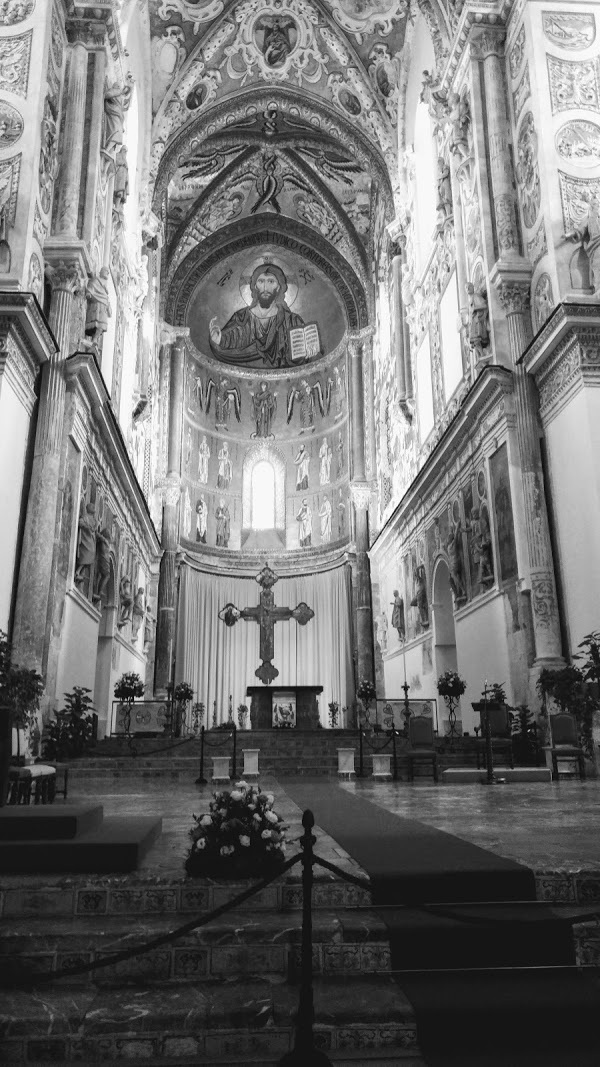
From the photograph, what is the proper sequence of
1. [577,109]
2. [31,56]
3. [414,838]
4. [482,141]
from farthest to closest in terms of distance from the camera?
1. [482,141]
2. [577,109]
3. [31,56]
4. [414,838]

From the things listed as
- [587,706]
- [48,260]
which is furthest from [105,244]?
[587,706]

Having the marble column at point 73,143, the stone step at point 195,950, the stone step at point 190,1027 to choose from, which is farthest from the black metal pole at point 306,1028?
the marble column at point 73,143

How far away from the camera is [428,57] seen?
2441 cm

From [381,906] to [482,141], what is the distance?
17.6 m

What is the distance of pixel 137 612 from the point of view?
86.6 ft

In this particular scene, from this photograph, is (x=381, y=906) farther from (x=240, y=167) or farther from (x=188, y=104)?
(x=240, y=167)

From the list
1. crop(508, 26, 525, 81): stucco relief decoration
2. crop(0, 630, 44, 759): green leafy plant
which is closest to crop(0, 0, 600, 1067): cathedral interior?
crop(508, 26, 525, 81): stucco relief decoration

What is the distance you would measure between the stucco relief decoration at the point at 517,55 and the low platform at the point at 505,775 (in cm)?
1436

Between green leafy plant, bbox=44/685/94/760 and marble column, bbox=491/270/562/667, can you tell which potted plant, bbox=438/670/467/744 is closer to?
marble column, bbox=491/270/562/667

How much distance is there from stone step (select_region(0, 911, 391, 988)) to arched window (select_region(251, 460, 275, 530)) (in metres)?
32.3

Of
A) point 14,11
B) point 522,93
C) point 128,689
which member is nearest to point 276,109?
point 522,93

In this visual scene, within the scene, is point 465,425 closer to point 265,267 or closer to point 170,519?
point 170,519

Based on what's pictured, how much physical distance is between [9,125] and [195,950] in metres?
14.8

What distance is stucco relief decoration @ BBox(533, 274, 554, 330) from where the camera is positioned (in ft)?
52.3
